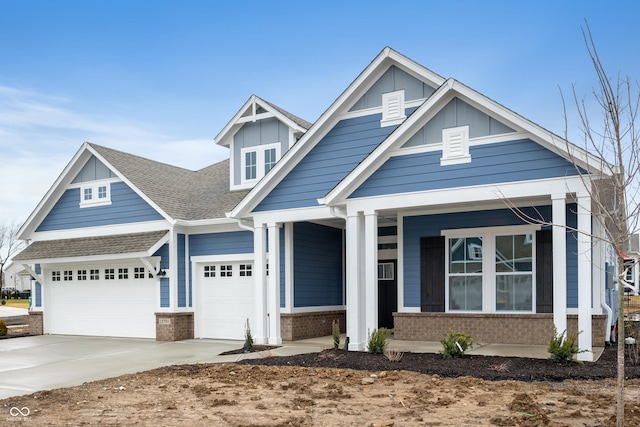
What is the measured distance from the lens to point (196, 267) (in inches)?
695

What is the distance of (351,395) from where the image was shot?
28.7ft

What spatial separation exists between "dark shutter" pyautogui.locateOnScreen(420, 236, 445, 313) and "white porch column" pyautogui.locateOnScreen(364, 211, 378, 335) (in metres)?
2.29

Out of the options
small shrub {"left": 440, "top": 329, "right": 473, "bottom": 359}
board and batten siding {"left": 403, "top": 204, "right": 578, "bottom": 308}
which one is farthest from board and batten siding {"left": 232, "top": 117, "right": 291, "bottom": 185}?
small shrub {"left": 440, "top": 329, "right": 473, "bottom": 359}

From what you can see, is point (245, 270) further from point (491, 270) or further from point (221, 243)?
point (491, 270)

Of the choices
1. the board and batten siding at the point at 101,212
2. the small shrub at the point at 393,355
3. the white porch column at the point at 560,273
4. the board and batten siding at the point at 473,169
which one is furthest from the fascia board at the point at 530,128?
the board and batten siding at the point at 101,212

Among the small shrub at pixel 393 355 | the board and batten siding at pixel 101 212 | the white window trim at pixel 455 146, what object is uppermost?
the white window trim at pixel 455 146

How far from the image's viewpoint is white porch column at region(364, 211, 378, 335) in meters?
12.7

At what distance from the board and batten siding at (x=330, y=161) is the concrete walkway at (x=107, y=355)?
3.55 metres

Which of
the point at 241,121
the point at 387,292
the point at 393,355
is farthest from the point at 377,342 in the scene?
the point at 241,121

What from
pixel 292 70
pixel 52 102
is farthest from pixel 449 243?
pixel 52 102

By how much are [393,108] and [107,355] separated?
29.0ft

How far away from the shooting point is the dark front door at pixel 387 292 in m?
17.3

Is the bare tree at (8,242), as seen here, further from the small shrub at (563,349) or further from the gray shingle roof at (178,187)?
the small shrub at (563,349)

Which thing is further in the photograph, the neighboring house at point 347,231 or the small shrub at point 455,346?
the neighboring house at point 347,231
